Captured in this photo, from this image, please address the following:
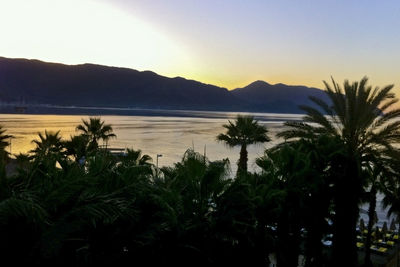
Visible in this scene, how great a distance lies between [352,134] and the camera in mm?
13273

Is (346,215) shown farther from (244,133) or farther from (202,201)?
(244,133)

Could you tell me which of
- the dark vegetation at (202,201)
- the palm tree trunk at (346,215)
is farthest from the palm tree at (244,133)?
the palm tree trunk at (346,215)

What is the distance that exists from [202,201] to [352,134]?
7363mm

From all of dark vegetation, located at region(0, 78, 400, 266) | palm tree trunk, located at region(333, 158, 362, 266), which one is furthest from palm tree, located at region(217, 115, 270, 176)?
palm tree trunk, located at region(333, 158, 362, 266)

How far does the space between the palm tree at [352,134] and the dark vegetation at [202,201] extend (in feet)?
0.13

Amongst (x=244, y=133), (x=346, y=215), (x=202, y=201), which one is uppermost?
(x=244, y=133)

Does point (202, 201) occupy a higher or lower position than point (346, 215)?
higher

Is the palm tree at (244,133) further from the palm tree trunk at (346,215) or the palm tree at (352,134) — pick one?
the palm tree trunk at (346,215)

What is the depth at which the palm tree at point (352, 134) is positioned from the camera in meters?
12.5

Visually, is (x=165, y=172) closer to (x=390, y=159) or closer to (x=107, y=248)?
(x=107, y=248)

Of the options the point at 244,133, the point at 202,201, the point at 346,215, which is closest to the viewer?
the point at 202,201

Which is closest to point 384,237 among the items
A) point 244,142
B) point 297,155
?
point 244,142

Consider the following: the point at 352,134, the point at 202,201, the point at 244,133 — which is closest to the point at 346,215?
the point at 352,134

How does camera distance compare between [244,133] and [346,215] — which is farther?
[244,133]
